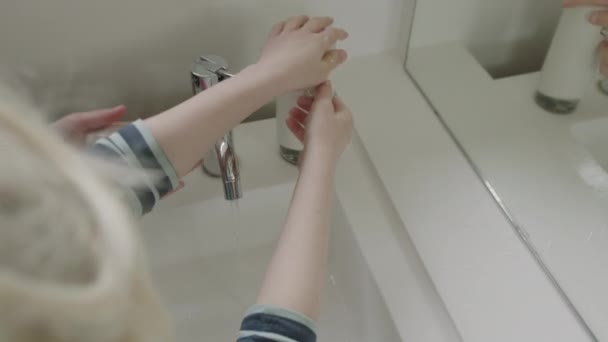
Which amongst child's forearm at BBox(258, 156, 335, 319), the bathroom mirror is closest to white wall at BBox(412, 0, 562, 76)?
the bathroom mirror

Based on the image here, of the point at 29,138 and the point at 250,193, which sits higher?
the point at 29,138

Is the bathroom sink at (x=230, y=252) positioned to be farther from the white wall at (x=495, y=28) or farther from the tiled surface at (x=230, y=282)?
the white wall at (x=495, y=28)

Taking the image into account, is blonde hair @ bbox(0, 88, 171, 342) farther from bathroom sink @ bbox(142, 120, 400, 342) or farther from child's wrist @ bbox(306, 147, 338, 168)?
bathroom sink @ bbox(142, 120, 400, 342)

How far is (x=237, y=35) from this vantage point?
2.41ft

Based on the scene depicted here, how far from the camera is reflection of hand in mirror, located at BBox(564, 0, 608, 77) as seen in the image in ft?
2.62

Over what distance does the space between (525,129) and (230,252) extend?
17.0 inches

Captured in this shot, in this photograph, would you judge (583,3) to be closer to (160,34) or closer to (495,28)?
(495,28)

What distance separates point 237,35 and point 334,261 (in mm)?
316

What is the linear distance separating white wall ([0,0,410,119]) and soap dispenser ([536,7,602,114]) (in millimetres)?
245

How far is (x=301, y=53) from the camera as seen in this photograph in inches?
24.8

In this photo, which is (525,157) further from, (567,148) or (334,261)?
(334,261)

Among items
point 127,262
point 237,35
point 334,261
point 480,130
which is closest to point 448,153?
point 480,130

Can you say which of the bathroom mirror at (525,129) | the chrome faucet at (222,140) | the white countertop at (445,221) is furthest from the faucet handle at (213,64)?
the bathroom mirror at (525,129)

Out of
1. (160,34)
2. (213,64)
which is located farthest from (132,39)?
(213,64)
